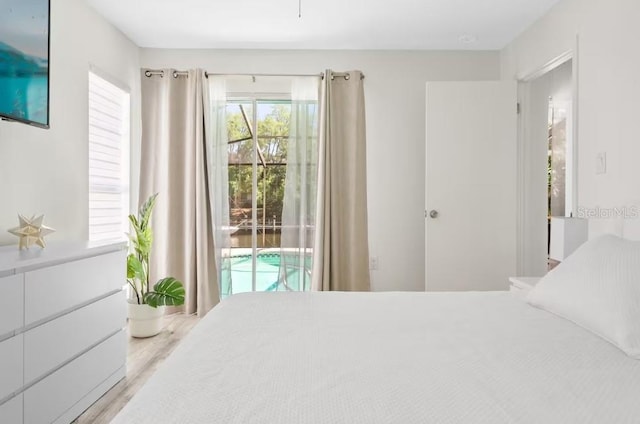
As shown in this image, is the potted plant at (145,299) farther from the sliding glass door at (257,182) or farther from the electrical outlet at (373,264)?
the electrical outlet at (373,264)

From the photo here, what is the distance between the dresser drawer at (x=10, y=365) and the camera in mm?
1593

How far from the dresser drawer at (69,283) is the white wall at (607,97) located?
2.85 metres

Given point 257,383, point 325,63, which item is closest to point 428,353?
point 257,383

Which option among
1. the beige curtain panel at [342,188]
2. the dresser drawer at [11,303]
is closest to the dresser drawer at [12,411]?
the dresser drawer at [11,303]

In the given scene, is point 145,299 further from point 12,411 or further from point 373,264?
point 373,264

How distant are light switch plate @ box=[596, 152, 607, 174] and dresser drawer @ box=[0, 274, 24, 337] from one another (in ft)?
9.94

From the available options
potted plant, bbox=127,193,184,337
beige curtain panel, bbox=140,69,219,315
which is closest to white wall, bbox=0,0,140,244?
potted plant, bbox=127,193,184,337

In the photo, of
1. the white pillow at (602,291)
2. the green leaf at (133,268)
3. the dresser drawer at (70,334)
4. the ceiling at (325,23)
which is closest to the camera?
the white pillow at (602,291)

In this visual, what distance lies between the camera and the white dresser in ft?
5.41

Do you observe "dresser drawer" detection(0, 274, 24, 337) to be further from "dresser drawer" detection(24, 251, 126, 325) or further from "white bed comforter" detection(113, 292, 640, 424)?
"white bed comforter" detection(113, 292, 640, 424)

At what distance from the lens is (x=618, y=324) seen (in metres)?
1.31

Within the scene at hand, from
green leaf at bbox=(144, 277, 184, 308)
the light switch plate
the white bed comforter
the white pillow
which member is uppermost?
the light switch plate

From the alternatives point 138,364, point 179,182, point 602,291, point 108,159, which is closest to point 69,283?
point 138,364

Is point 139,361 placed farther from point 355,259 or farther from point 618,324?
point 618,324
